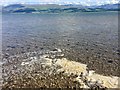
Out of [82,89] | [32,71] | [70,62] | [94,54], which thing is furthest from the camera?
[94,54]

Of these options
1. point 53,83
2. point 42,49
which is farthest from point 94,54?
point 53,83

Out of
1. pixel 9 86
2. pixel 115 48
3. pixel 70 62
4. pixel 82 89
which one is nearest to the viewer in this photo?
pixel 82 89

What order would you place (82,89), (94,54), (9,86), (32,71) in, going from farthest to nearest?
(94,54), (32,71), (9,86), (82,89)

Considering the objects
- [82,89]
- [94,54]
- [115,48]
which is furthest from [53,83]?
[115,48]

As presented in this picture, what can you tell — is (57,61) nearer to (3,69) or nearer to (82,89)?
(3,69)

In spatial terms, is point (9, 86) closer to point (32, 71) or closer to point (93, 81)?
point (32, 71)

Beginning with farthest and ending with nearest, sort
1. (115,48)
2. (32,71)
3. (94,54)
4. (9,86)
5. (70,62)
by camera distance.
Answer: (115,48) → (94,54) → (70,62) → (32,71) → (9,86)

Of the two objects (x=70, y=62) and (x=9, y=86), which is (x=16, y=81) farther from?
(x=70, y=62)

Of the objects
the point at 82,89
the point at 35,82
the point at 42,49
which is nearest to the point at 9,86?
the point at 35,82

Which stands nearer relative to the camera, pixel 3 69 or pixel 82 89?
pixel 82 89
